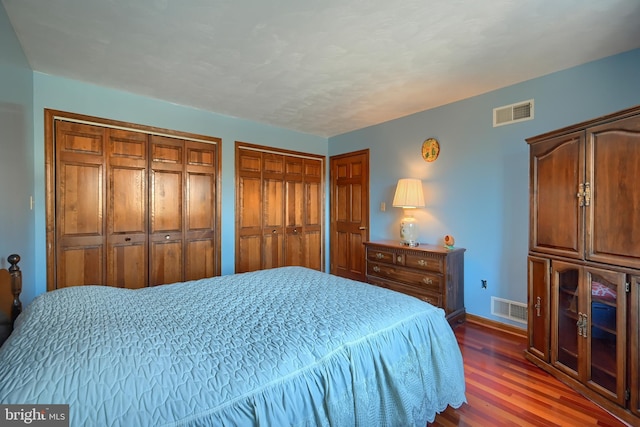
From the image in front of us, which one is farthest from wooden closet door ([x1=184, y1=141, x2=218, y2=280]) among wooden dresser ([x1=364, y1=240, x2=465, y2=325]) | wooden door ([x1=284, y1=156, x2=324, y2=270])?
wooden dresser ([x1=364, y1=240, x2=465, y2=325])

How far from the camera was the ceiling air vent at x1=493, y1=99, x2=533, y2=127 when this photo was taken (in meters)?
2.71

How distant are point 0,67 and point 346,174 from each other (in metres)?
3.71

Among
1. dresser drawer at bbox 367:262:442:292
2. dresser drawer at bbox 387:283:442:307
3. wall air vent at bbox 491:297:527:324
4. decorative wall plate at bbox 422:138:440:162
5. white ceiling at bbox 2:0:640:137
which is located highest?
white ceiling at bbox 2:0:640:137

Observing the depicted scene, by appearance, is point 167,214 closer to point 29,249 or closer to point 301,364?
point 29,249

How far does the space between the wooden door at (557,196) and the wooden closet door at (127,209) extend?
12.3ft

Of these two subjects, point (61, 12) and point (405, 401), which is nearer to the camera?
point (405, 401)

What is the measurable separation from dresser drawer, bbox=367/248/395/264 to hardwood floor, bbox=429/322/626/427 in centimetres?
116

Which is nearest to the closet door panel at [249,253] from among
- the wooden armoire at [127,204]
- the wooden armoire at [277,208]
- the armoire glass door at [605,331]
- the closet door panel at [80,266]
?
the wooden armoire at [277,208]

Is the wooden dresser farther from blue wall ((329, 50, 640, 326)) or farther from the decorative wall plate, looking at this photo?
the decorative wall plate

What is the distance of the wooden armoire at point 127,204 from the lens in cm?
275

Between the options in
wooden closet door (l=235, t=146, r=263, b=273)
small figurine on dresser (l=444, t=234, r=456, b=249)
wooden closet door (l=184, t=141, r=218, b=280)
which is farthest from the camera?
wooden closet door (l=235, t=146, r=263, b=273)

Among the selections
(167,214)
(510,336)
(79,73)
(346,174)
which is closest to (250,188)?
(167,214)

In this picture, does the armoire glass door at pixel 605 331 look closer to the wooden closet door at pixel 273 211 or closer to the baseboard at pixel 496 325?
the baseboard at pixel 496 325

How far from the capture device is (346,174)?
4.59 metres
